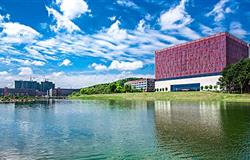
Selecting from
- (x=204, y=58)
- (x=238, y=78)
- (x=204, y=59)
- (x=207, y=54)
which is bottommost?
(x=238, y=78)

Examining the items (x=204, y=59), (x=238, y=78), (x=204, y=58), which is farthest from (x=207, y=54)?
(x=238, y=78)

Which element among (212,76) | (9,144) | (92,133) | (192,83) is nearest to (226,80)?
(212,76)

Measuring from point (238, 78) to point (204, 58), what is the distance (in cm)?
6521

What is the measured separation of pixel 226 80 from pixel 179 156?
372ft

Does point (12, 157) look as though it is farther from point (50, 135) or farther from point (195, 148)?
point (195, 148)

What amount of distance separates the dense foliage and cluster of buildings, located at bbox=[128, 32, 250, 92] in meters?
31.5

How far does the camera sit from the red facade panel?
16468 cm

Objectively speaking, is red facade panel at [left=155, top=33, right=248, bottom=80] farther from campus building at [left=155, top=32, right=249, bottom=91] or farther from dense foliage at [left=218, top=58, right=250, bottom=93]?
dense foliage at [left=218, top=58, right=250, bottom=93]

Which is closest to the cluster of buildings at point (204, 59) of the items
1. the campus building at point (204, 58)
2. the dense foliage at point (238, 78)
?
the campus building at point (204, 58)

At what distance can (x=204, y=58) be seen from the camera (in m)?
176

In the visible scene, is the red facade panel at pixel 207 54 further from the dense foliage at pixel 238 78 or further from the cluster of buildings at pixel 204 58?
the dense foliage at pixel 238 78

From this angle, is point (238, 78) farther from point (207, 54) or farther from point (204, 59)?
point (204, 59)

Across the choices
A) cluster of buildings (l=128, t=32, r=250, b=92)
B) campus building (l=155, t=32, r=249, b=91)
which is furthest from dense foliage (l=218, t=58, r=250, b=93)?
campus building (l=155, t=32, r=249, b=91)

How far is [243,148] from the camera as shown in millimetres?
20125
